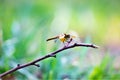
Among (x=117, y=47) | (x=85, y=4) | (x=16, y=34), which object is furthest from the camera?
(x=85, y=4)

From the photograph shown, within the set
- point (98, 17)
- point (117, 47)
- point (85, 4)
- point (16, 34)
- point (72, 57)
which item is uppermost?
point (85, 4)

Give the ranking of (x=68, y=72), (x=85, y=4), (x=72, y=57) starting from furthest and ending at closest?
(x=85, y=4) → (x=72, y=57) → (x=68, y=72)

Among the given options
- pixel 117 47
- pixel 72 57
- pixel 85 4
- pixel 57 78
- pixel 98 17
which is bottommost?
pixel 57 78

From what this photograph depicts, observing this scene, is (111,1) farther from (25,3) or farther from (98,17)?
(25,3)

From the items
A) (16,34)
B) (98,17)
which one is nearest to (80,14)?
(98,17)

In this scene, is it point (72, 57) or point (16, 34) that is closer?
point (72, 57)

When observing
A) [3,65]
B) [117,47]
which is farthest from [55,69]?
[117,47]

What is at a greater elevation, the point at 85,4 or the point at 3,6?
the point at 85,4

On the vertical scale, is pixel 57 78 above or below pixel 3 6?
below

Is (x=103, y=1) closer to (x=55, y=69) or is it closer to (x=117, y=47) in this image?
(x=117, y=47)
